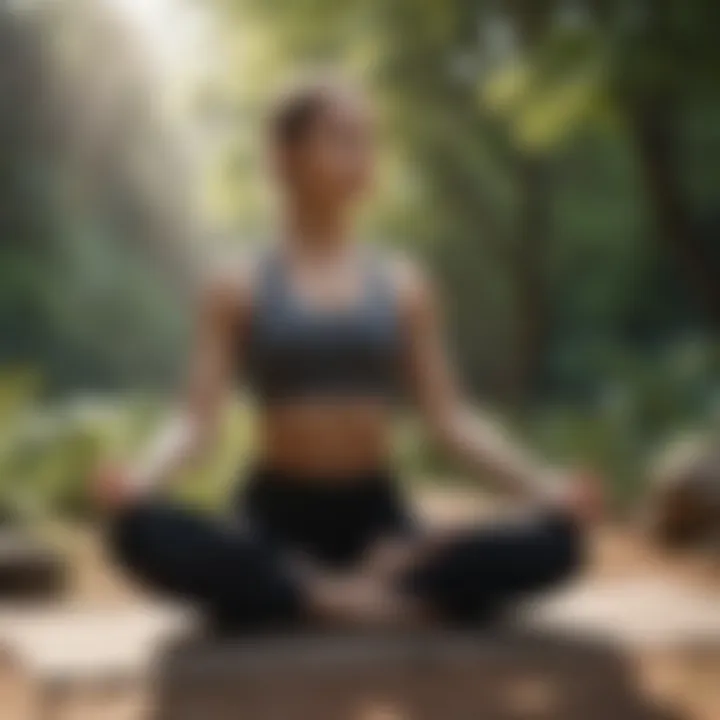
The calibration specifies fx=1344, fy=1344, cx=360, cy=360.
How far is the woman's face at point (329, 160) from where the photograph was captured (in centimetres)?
79

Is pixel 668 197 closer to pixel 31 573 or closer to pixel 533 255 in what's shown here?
pixel 533 255

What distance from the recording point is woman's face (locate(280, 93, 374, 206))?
2.59ft

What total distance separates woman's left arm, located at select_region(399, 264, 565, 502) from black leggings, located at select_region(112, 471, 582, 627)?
0.10 ft

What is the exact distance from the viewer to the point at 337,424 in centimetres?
78

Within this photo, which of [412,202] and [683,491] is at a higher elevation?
[412,202]

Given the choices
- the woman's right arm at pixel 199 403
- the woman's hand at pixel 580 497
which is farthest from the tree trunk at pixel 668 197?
the woman's right arm at pixel 199 403

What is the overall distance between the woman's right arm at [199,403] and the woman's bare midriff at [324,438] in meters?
0.03

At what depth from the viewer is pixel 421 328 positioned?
797 millimetres

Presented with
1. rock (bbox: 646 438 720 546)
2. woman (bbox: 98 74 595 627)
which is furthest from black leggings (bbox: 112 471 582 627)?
rock (bbox: 646 438 720 546)

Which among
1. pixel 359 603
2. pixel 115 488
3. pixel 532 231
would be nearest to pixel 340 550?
pixel 359 603

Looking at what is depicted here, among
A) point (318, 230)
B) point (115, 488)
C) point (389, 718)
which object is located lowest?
point (389, 718)

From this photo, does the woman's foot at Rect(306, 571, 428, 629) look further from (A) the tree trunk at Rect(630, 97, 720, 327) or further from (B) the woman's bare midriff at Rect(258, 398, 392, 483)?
(A) the tree trunk at Rect(630, 97, 720, 327)

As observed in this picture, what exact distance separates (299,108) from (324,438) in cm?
20

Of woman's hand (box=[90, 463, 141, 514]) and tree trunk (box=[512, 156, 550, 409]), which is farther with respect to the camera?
tree trunk (box=[512, 156, 550, 409])
